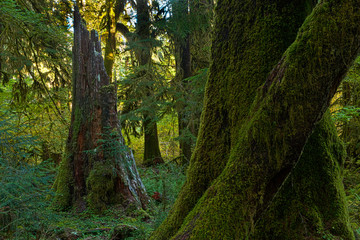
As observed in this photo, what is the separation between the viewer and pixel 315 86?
1999 mm

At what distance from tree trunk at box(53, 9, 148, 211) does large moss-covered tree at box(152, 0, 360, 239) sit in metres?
3.18

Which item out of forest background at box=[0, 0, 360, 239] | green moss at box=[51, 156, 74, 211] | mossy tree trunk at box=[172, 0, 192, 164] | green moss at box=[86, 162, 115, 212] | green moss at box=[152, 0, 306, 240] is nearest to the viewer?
green moss at box=[152, 0, 306, 240]

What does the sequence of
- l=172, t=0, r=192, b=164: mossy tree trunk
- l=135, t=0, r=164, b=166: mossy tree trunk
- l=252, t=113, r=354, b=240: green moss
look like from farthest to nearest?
1. l=135, t=0, r=164, b=166: mossy tree trunk
2. l=172, t=0, r=192, b=164: mossy tree trunk
3. l=252, t=113, r=354, b=240: green moss

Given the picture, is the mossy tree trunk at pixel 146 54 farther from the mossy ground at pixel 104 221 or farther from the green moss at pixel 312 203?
the green moss at pixel 312 203

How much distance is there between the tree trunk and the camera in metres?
5.97

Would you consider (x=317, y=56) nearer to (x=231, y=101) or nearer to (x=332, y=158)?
(x=231, y=101)

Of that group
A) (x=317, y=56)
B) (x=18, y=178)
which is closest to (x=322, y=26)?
(x=317, y=56)

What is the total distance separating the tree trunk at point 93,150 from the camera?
597cm

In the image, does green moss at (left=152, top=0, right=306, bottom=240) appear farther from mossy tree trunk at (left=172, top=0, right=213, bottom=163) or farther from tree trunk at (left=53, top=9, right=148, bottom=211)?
mossy tree trunk at (left=172, top=0, right=213, bottom=163)

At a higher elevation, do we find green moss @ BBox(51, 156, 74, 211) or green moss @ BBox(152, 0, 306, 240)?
green moss @ BBox(152, 0, 306, 240)

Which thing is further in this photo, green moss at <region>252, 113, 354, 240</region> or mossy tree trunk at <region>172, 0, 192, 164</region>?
mossy tree trunk at <region>172, 0, 192, 164</region>

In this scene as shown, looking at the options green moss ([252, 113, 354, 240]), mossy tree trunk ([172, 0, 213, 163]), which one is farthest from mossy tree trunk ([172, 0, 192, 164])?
green moss ([252, 113, 354, 240])

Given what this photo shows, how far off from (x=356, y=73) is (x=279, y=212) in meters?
6.51

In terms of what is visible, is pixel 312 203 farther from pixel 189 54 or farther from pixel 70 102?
pixel 70 102
